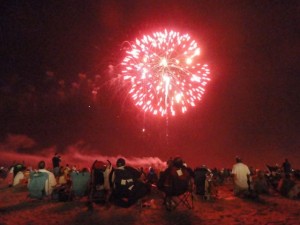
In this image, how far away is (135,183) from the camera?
32.4 ft

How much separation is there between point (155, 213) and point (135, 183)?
1.24 m

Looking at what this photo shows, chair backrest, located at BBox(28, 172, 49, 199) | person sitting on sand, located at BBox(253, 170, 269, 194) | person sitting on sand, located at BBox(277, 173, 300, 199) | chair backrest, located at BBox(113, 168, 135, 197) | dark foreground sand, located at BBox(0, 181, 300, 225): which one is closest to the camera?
dark foreground sand, located at BBox(0, 181, 300, 225)

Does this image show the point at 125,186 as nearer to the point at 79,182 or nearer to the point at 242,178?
the point at 79,182

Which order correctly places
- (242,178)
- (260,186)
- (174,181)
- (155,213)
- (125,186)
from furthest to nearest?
1. (260,186)
2. (242,178)
3. (174,181)
4. (155,213)
5. (125,186)

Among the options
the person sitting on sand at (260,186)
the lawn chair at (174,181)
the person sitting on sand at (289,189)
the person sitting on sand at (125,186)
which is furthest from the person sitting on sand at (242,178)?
the person sitting on sand at (125,186)

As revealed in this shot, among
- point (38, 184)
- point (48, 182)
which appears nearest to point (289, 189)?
point (48, 182)

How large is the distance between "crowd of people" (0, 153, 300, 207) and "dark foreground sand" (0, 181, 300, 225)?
46 cm

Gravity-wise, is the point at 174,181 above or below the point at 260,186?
below

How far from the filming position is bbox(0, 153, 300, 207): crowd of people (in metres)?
9.93

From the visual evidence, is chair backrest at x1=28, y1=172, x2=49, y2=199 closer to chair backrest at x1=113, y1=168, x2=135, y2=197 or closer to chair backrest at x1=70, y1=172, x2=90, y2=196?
chair backrest at x1=70, y1=172, x2=90, y2=196

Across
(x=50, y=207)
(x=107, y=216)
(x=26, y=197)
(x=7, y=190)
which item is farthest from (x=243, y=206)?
(x=7, y=190)

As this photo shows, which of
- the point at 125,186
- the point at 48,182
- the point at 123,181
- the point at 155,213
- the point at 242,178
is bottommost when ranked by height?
the point at 155,213

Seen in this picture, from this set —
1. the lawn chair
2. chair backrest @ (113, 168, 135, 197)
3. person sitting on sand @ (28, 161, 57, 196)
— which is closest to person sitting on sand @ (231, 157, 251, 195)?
the lawn chair

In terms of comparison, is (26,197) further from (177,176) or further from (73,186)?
(177,176)
